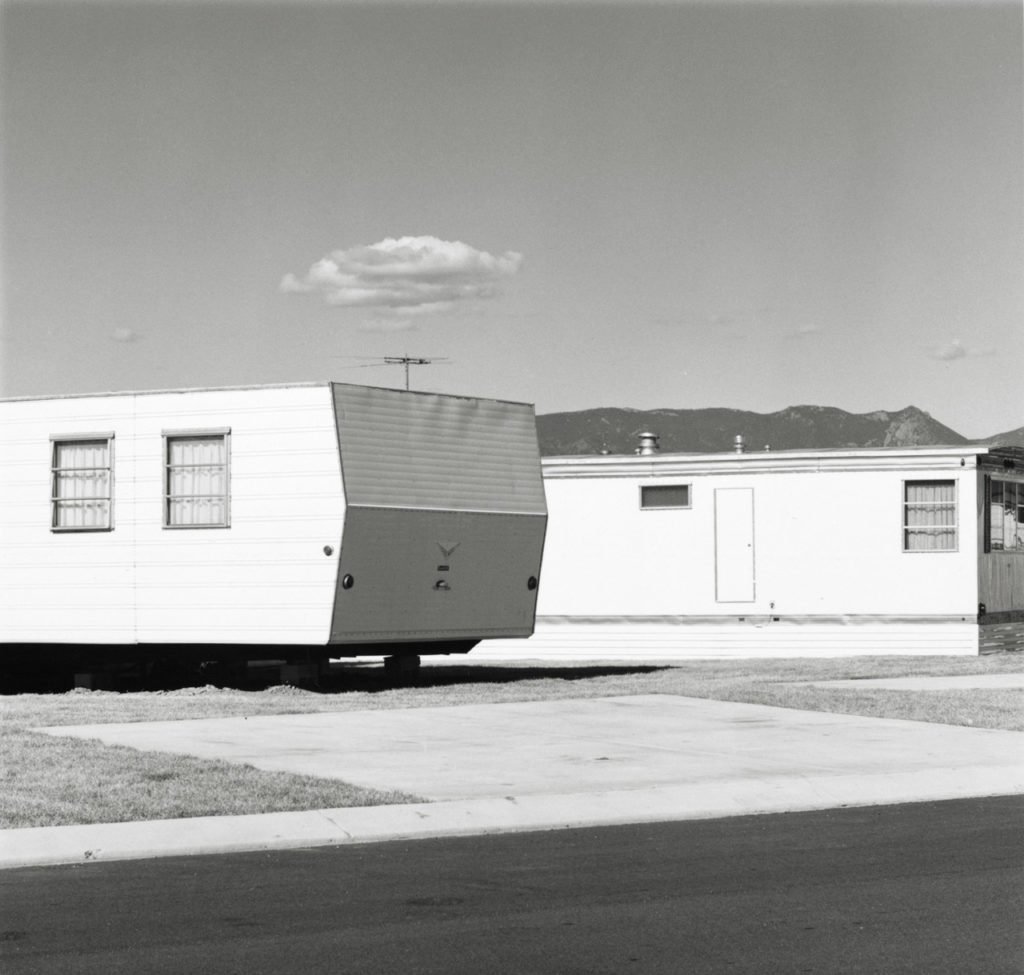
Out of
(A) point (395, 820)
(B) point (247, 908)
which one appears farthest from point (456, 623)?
(B) point (247, 908)

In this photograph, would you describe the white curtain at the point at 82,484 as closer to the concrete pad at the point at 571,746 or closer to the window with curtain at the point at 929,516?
the concrete pad at the point at 571,746

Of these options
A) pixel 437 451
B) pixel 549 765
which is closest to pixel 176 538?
pixel 437 451

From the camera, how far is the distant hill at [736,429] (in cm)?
12988

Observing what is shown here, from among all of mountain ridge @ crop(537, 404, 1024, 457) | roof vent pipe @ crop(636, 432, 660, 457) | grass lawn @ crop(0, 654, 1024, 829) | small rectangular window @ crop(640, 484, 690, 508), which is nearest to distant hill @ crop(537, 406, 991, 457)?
mountain ridge @ crop(537, 404, 1024, 457)

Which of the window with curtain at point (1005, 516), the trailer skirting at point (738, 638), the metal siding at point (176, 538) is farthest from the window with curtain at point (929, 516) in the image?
the metal siding at point (176, 538)

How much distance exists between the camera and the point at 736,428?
139 meters

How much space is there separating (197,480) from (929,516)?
41.9ft

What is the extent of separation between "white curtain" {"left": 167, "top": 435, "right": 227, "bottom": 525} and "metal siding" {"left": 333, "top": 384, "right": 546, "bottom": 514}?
1804mm

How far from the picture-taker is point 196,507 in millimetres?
21438

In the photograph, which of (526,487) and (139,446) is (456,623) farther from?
(139,446)

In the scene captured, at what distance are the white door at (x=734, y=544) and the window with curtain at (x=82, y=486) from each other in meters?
11.4

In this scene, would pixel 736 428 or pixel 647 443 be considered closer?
pixel 647 443

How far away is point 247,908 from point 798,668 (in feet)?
57.7

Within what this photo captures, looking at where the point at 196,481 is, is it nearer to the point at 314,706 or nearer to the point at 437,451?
the point at 437,451
